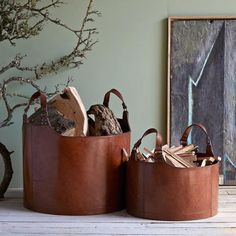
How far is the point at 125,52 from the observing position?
2451 mm

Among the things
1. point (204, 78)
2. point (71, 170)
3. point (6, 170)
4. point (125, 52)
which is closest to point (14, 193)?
point (6, 170)

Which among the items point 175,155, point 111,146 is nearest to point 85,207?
point 111,146

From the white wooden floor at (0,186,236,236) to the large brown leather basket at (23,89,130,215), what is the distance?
0.05 meters

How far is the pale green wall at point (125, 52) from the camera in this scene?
2432 mm

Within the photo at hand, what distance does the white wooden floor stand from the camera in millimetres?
1902

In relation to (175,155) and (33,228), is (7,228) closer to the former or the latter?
(33,228)

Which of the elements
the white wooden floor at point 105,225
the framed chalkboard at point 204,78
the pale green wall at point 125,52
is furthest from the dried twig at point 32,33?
the white wooden floor at point 105,225

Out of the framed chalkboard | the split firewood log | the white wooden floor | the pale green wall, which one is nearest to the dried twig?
the pale green wall

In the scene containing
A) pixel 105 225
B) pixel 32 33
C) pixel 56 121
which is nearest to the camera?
pixel 105 225

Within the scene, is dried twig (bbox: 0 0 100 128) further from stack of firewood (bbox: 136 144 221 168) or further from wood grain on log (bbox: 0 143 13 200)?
stack of firewood (bbox: 136 144 221 168)

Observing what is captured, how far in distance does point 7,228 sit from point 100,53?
2.95 ft

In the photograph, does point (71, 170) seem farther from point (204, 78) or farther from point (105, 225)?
point (204, 78)

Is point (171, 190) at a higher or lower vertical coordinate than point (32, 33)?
lower

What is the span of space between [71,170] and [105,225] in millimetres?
241
